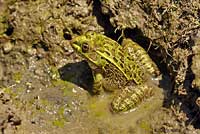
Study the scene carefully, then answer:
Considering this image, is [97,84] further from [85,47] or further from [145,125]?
[145,125]

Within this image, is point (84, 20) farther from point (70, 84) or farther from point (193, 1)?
point (193, 1)

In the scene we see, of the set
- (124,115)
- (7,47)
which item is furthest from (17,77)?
(124,115)

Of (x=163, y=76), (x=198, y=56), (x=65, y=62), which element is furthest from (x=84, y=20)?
(x=198, y=56)

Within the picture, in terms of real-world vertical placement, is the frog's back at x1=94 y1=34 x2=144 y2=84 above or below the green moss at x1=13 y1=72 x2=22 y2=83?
above

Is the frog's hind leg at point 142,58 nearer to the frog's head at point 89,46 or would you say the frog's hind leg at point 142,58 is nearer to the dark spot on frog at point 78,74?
the frog's head at point 89,46

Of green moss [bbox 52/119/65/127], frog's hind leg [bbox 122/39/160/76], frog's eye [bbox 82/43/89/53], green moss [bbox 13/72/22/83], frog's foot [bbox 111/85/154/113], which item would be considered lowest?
green moss [bbox 52/119/65/127]

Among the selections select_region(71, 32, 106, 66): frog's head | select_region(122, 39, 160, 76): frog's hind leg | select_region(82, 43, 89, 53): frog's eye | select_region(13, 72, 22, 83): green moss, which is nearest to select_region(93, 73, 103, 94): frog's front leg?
select_region(71, 32, 106, 66): frog's head

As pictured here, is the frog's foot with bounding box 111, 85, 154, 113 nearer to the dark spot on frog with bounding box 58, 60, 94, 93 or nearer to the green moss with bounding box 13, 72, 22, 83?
the dark spot on frog with bounding box 58, 60, 94, 93

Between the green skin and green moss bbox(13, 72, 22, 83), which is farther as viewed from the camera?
green moss bbox(13, 72, 22, 83)
